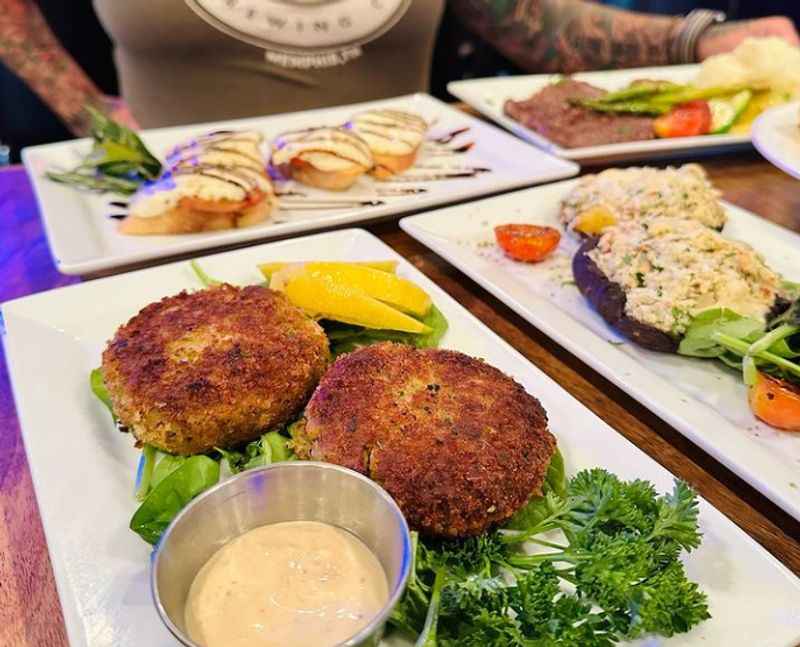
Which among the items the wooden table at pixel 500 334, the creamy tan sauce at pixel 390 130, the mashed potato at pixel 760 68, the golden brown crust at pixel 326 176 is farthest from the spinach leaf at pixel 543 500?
the mashed potato at pixel 760 68

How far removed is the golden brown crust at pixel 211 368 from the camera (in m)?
1.40

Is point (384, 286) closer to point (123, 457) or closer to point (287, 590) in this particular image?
point (123, 457)

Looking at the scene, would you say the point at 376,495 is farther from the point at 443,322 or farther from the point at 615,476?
the point at 443,322

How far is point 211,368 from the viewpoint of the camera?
146 centimetres

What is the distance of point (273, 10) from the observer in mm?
3010

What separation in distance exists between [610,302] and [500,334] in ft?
0.93

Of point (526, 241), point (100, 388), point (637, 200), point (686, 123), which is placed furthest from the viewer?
point (686, 123)

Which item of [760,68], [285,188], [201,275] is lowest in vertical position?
[285,188]

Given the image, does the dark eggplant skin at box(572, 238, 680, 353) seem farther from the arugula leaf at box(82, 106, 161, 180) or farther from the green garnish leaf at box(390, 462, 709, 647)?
the arugula leaf at box(82, 106, 161, 180)

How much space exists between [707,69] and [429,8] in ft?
4.18

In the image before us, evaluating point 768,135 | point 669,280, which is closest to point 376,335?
point 669,280

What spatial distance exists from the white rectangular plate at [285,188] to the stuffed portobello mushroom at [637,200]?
290 mm

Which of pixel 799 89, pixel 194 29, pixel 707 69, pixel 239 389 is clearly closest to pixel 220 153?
pixel 194 29

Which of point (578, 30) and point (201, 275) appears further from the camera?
point (578, 30)
